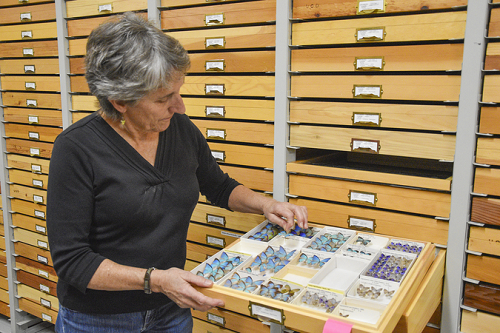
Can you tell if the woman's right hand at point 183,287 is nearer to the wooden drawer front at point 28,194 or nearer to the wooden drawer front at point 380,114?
the wooden drawer front at point 380,114

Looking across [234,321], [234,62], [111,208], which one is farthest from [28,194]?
[111,208]

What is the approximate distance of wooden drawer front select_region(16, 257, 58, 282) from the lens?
281 cm

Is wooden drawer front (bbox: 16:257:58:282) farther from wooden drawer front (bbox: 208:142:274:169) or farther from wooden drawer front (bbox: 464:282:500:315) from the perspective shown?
wooden drawer front (bbox: 464:282:500:315)

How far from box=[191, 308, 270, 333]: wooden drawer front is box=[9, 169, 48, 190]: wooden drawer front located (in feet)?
4.41

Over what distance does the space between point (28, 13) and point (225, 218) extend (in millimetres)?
1721

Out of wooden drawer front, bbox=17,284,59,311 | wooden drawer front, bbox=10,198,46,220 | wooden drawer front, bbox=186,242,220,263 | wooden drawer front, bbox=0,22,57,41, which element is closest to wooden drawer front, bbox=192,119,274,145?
wooden drawer front, bbox=186,242,220,263

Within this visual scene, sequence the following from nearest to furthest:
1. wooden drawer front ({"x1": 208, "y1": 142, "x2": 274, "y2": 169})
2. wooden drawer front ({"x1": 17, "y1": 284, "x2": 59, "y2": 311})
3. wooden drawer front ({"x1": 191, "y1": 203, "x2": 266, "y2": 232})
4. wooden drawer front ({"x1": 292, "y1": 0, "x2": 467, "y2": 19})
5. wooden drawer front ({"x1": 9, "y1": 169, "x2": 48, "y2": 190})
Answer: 1. wooden drawer front ({"x1": 292, "y1": 0, "x2": 467, "y2": 19})
2. wooden drawer front ({"x1": 208, "y1": 142, "x2": 274, "y2": 169})
3. wooden drawer front ({"x1": 191, "y1": 203, "x2": 266, "y2": 232})
4. wooden drawer front ({"x1": 9, "y1": 169, "x2": 48, "y2": 190})
5. wooden drawer front ({"x1": 17, "y1": 284, "x2": 59, "y2": 311})

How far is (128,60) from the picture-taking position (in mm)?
1165

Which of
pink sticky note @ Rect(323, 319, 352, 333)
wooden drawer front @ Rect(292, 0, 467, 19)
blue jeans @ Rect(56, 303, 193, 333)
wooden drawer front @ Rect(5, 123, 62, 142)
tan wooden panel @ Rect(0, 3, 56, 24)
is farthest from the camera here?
wooden drawer front @ Rect(5, 123, 62, 142)

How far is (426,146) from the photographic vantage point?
1544mm

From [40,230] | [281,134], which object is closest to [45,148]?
[40,230]

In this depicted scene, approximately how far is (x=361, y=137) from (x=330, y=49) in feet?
1.15

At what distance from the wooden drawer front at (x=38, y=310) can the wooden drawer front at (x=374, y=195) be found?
198cm

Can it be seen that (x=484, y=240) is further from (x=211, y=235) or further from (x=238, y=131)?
(x=211, y=235)
